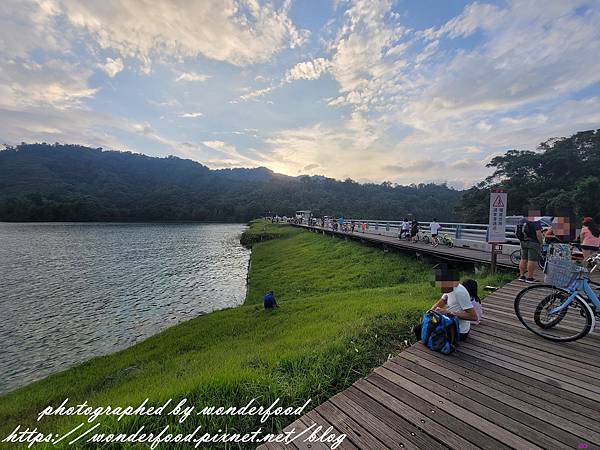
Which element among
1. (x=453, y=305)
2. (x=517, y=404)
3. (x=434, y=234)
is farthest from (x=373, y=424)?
(x=434, y=234)

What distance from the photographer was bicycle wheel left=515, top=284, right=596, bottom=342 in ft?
13.3

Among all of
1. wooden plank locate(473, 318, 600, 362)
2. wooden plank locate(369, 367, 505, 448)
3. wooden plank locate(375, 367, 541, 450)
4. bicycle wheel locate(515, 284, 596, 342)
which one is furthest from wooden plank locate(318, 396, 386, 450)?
bicycle wheel locate(515, 284, 596, 342)

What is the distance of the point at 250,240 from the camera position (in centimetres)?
4128

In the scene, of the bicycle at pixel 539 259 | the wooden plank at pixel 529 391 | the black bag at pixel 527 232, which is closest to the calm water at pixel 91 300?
the wooden plank at pixel 529 391

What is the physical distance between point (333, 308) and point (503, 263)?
6254 millimetres

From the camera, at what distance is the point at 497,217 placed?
8.12 m

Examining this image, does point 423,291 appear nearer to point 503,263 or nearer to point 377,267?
point 503,263

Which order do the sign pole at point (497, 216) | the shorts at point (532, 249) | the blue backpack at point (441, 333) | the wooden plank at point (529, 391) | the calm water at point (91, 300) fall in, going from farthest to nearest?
the calm water at point (91, 300), the sign pole at point (497, 216), the shorts at point (532, 249), the blue backpack at point (441, 333), the wooden plank at point (529, 391)

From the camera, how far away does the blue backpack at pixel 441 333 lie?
386cm

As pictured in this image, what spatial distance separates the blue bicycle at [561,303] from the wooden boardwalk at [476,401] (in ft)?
0.99

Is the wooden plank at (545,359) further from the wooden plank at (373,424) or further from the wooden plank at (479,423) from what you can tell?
the wooden plank at (373,424)

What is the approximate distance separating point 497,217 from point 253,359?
7904 millimetres

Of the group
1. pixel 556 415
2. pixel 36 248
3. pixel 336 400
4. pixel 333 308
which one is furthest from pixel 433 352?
pixel 36 248

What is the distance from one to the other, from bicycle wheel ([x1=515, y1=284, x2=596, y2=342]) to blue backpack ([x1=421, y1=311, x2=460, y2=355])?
1480 millimetres
